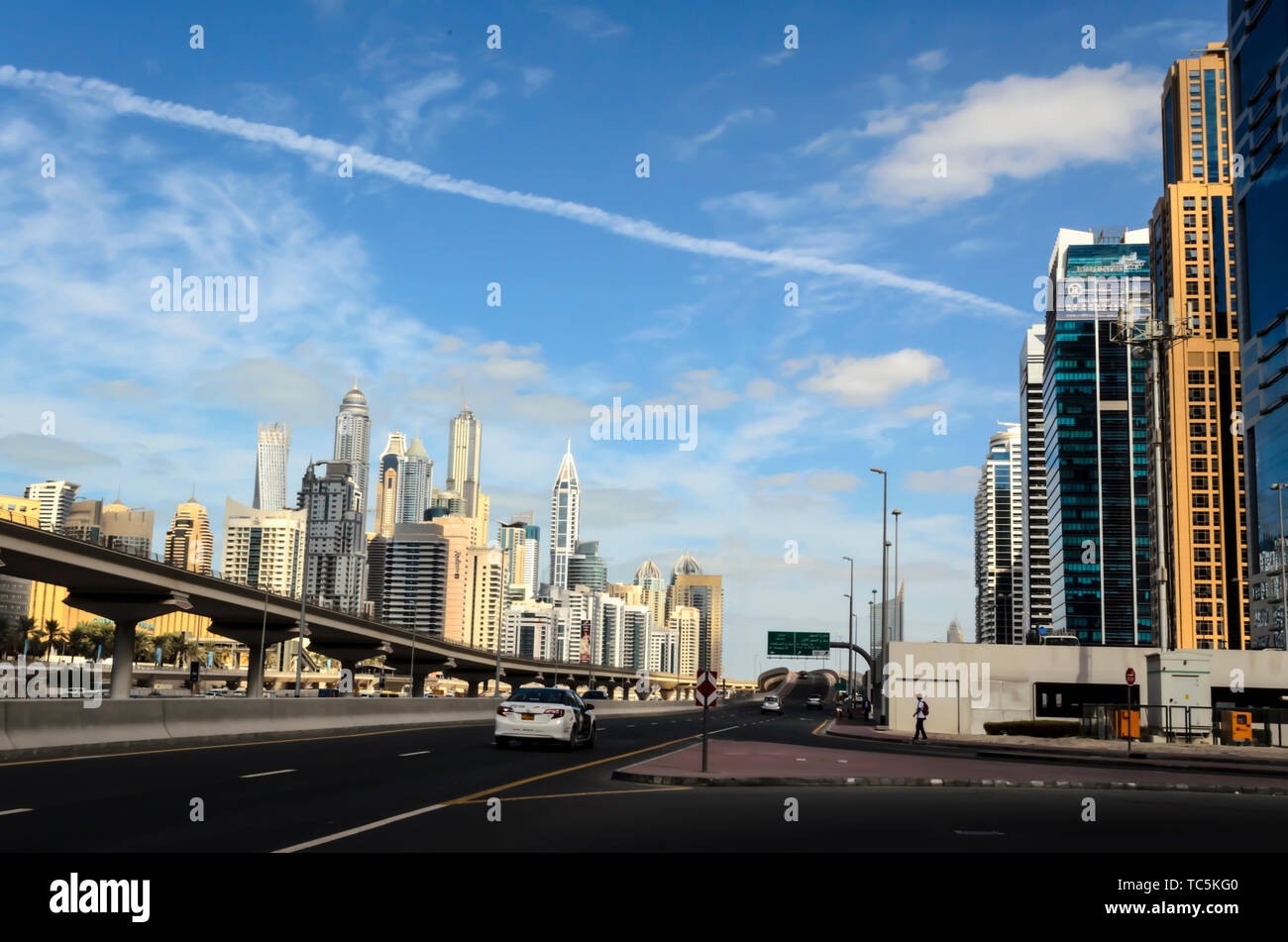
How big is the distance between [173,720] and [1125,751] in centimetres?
3138

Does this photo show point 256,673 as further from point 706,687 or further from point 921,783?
point 921,783

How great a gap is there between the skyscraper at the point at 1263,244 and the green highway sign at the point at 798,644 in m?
40.6

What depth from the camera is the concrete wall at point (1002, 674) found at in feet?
199

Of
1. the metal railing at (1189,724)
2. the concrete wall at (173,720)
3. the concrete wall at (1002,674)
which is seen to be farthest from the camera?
the concrete wall at (1002,674)

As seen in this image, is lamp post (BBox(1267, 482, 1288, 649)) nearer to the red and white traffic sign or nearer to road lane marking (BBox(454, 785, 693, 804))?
the red and white traffic sign

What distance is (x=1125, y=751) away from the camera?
4116 centimetres

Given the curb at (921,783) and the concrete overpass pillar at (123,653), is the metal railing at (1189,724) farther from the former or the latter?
the concrete overpass pillar at (123,653)

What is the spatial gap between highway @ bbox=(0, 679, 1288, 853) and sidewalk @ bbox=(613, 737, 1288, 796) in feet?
2.56

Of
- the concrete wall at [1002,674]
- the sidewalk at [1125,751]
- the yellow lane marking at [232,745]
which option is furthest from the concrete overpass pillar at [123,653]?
the sidewalk at [1125,751]

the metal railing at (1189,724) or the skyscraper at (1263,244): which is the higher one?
the skyscraper at (1263,244)

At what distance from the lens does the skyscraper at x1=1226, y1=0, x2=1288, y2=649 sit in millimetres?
90312

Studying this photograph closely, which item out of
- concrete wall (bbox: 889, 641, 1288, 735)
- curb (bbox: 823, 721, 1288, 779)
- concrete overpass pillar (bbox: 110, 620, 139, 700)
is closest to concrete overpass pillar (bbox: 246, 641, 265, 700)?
concrete overpass pillar (bbox: 110, 620, 139, 700)

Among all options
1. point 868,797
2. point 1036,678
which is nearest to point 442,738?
point 868,797
